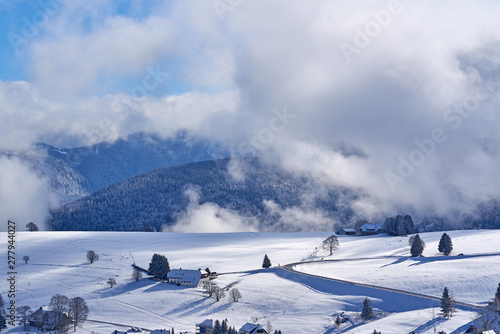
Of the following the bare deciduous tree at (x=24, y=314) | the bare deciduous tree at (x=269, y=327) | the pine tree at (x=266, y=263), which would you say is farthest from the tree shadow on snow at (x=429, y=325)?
the bare deciduous tree at (x=24, y=314)

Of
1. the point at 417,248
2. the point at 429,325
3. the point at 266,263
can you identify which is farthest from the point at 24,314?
the point at 417,248

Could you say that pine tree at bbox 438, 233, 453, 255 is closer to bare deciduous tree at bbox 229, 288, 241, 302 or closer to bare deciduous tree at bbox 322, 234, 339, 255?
bare deciduous tree at bbox 322, 234, 339, 255

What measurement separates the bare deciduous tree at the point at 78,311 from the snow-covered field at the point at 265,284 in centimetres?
148

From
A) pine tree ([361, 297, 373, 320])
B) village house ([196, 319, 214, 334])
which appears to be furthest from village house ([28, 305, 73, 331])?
pine tree ([361, 297, 373, 320])

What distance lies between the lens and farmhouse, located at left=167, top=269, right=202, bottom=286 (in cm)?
11150

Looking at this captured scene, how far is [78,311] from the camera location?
89.2m

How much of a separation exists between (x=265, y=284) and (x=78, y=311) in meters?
38.1

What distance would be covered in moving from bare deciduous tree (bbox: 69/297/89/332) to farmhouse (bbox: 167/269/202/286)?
25583 mm

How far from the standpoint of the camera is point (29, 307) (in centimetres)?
9188

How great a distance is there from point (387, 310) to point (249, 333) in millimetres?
27174

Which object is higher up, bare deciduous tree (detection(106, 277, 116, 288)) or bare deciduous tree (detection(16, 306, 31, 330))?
bare deciduous tree (detection(106, 277, 116, 288))

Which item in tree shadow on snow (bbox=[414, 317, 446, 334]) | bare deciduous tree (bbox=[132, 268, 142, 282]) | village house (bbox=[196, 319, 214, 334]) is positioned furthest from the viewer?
bare deciduous tree (bbox=[132, 268, 142, 282])

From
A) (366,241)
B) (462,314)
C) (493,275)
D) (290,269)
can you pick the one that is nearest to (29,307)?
(290,269)

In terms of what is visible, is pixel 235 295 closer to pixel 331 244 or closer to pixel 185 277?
pixel 185 277
